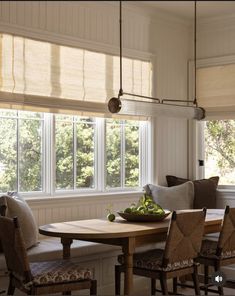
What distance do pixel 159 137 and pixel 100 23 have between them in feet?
5.05

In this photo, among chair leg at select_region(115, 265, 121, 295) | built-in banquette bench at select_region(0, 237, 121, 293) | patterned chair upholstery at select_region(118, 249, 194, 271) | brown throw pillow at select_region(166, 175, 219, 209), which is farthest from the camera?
brown throw pillow at select_region(166, 175, 219, 209)

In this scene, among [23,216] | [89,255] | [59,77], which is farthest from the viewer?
[59,77]

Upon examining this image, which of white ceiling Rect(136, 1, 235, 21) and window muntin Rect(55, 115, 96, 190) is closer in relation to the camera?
window muntin Rect(55, 115, 96, 190)

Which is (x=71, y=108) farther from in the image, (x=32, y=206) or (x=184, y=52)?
(x=184, y=52)

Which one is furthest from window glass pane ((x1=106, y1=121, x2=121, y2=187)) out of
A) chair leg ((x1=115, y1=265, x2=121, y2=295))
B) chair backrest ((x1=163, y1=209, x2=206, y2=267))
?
chair backrest ((x1=163, y1=209, x2=206, y2=267))

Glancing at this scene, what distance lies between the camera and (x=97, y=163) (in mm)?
5594

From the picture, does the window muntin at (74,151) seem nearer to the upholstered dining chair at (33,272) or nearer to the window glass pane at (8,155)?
the window glass pane at (8,155)

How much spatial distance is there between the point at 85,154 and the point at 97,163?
0.61 feet

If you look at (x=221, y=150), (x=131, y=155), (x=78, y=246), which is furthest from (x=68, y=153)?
(x=221, y=150)

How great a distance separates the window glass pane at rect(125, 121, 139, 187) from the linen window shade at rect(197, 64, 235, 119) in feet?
3.15

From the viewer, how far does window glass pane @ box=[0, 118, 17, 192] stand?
471 cm

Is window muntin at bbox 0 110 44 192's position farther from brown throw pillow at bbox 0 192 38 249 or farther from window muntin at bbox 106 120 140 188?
window muntin at bbox 106 120 140 188

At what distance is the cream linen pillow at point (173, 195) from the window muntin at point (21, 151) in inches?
55.5

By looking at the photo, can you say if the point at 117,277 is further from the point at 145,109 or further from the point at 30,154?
the point at 30,154
